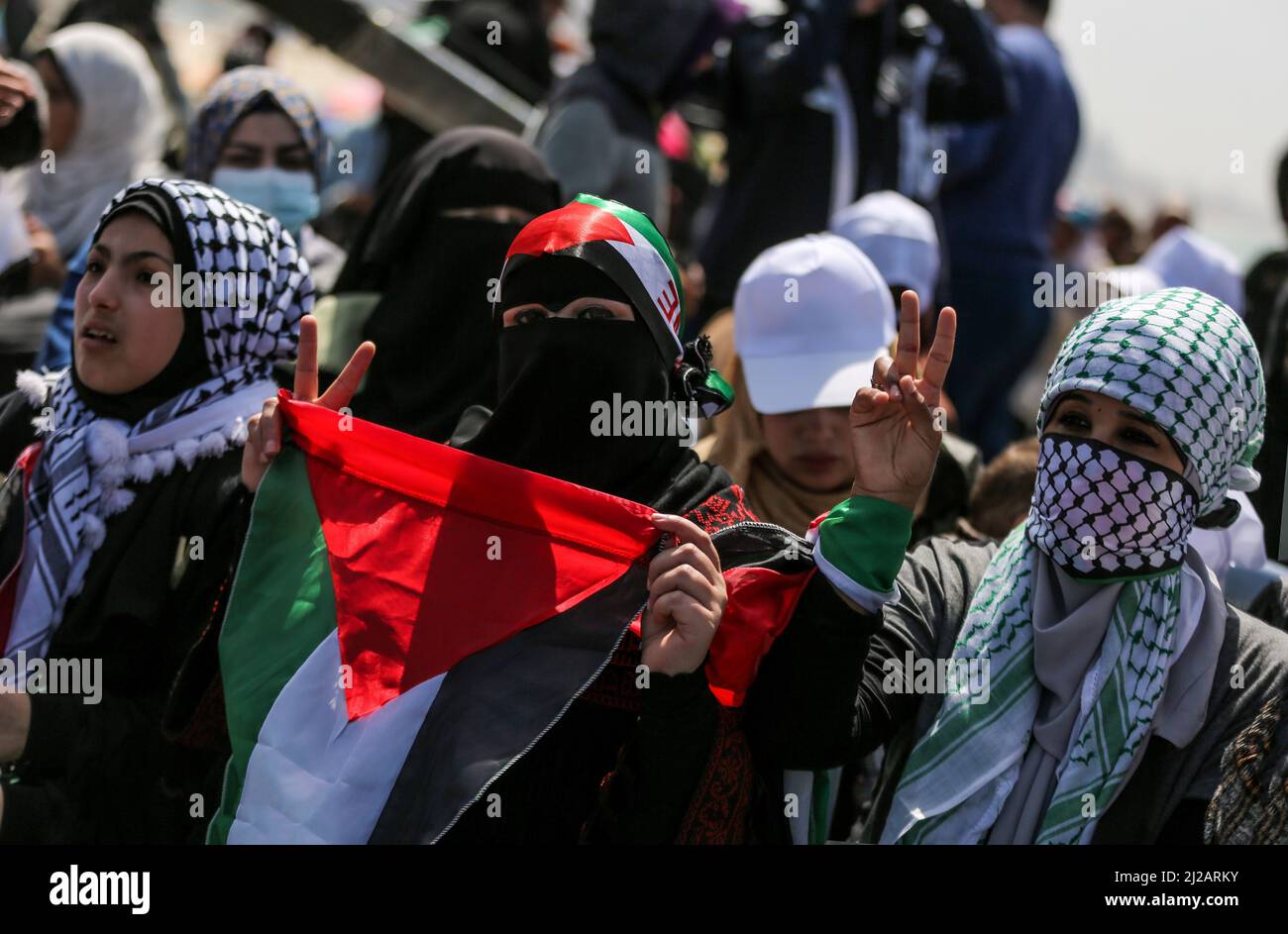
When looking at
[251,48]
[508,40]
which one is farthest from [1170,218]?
[251,48]

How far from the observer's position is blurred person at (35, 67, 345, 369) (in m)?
5.39

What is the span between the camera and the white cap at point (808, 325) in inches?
167

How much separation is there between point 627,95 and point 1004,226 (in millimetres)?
1571

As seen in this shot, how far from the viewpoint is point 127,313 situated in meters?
3.48

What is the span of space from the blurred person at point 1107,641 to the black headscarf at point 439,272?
1.45 meters

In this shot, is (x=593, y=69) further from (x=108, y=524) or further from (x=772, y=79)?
(x=108, y=524)

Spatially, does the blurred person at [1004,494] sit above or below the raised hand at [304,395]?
below

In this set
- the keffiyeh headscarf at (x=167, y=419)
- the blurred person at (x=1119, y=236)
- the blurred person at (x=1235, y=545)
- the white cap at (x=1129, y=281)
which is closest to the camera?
the keffiyeh headscarf at (x=167, y=419)

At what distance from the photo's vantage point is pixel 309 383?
3.10 metres

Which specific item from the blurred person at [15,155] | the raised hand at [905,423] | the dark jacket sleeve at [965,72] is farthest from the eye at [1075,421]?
the dark jacket sleeve at [965,72]

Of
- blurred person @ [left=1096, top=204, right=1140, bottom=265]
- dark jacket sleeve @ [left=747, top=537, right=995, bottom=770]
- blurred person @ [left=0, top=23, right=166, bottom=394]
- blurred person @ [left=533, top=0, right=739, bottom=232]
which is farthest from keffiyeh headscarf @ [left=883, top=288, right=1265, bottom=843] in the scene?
blurred person @ [left=1096, top=204, right=1140, bottom=265]

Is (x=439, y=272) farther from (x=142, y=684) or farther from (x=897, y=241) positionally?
(x=897, y=241)

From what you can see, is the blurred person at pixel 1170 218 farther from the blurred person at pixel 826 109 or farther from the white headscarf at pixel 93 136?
the white headscarf at pixel 93 136
